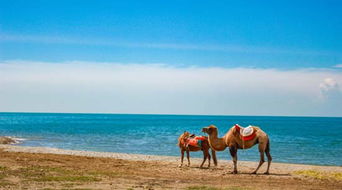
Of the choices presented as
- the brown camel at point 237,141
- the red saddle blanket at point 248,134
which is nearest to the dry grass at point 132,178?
the brown camel at point 237,141

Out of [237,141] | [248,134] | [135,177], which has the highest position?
[248,134]

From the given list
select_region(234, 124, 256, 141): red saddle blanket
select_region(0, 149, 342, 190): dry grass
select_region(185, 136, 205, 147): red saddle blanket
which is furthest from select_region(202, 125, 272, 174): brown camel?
select_region(185, 136, 205, 147): red saddle blanket

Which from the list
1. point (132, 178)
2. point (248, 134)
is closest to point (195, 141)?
point (248, 134)

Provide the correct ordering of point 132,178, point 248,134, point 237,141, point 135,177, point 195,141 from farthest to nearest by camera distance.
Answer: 1. point 195,141
2. point 237,141
3. point 248,134
4. point 135,177
5. point 132,178

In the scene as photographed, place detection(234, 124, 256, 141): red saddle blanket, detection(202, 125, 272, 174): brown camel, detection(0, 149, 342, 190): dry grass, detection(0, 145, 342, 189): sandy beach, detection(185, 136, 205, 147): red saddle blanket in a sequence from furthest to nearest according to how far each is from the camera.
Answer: detection(185, 136, 205, 147): red saddle blanket
detection(202, 125, 272, 174): brown camel
detection(234, 124, 256, 141): red saddle blanket
detection(0, 145, 342, 189): sandy beach
detection(0, 149, 342, 190): dry grass

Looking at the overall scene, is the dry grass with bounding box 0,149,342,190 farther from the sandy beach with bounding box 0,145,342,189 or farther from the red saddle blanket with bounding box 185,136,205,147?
the red saddle blanket with bounding box 185,136,205,147

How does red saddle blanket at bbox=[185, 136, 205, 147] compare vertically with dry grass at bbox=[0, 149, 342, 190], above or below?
above

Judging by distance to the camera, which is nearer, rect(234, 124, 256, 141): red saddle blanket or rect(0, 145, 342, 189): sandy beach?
rect(0, 145, 342, 189): sandy beach

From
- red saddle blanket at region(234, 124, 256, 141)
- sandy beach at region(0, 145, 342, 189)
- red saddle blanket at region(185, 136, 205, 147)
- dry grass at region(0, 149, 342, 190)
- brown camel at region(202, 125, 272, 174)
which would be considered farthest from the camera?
red saddle blanket at region(185, 136, 205, 147)

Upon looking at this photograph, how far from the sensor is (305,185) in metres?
15.7

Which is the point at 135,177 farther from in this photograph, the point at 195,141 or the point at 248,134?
the point at 248,134

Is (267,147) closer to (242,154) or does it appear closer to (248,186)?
(248,186)

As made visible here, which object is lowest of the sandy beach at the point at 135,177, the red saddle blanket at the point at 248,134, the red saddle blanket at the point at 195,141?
the sandy beach at the point at 135,177

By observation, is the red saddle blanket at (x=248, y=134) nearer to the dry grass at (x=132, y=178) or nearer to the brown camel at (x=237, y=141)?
the brown camel at (x=237, y=141)
